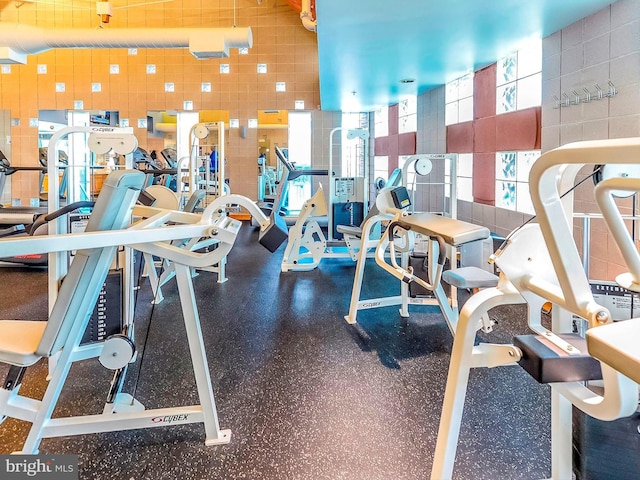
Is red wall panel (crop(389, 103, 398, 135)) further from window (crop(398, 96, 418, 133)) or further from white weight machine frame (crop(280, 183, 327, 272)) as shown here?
white weight machine frame (crop(280, 183, 327, 272))

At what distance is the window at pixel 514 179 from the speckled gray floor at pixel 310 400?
1527mm

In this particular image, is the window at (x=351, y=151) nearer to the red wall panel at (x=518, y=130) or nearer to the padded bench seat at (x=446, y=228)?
the red wall panel at (x=518, y=130)

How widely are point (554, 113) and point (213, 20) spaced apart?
26.1 ft

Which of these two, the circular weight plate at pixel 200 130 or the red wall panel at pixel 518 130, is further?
the circular weight plate at pixel 200 130

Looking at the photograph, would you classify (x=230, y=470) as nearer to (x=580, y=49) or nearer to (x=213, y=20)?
(x=580, y=49)

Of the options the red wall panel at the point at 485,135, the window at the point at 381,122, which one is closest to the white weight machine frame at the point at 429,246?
the red wall panel at the point at 485,135

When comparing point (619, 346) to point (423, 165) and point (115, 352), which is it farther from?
point (423, 165)

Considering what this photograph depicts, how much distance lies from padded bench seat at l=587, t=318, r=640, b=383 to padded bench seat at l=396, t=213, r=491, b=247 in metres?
1.46

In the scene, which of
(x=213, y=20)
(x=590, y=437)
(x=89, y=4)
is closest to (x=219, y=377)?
(x=590, y=437)

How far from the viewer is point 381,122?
9438 mm

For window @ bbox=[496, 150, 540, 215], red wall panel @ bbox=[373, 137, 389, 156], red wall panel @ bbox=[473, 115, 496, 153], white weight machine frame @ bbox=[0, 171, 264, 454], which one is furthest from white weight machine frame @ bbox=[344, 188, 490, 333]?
red wall panel @ bbox=[373, 137, 389, 156]

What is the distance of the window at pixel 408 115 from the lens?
7699mm

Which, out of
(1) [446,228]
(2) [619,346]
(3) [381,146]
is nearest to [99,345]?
(1) [446,228]

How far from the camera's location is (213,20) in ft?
31.2
